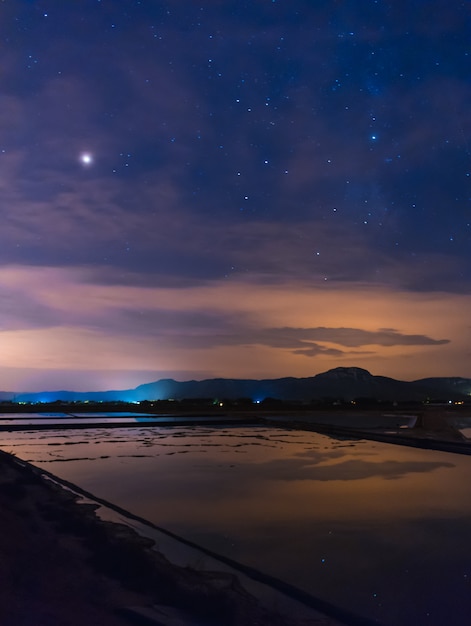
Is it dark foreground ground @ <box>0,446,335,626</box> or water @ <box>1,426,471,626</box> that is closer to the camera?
dark foreground ground @ <box>0,446,335,626</box>

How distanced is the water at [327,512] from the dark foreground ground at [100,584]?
1541 mm

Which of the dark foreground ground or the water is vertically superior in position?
the dark foreground ground

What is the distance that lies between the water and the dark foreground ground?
154cm

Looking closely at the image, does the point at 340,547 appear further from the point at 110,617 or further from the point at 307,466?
the point at 307,466

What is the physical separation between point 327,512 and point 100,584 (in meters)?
7.94

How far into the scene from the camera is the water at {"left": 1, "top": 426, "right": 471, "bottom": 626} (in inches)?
380

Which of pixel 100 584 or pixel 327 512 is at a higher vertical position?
pixel 100 584

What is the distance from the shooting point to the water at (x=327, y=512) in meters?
9.66

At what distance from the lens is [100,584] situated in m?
9.11

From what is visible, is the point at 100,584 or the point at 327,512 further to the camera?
the point at 327,512

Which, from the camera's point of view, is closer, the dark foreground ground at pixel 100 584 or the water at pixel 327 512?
the dark foreground ground at pixel 100 584

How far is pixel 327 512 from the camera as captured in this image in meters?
15.5

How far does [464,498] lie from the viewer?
17.7 metres

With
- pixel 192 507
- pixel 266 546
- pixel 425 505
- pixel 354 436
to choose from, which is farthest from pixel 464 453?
pixel 266 546
